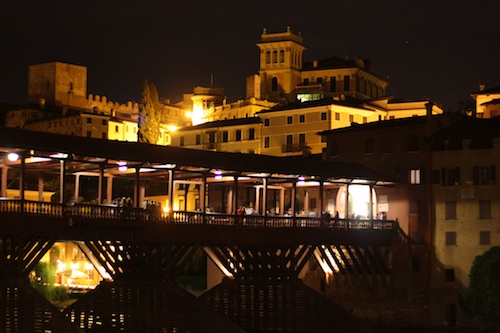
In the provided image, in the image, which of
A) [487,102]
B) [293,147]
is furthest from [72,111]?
[487,102]

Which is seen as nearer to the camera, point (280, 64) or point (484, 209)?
point (484, 209)

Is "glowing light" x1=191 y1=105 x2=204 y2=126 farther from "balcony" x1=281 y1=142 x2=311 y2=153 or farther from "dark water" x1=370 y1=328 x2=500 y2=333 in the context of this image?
"dark water" x1=370 y1=328 x2=500 y2=333

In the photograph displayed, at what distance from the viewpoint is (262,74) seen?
130 meters

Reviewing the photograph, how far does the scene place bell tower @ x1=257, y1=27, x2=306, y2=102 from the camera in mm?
127562

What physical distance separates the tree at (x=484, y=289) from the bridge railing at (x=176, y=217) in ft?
19.8

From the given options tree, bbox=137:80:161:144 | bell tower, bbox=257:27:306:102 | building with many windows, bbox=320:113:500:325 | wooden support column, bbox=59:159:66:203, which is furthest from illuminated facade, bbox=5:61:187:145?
wooden support column, bbox=59:159:66:203

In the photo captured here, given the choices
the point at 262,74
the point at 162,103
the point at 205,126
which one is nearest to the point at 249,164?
the point at 205,126

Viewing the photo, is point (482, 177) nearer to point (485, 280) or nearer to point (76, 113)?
point (485, 280)

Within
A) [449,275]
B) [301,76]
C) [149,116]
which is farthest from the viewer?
[301,76]

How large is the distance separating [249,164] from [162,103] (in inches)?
3584

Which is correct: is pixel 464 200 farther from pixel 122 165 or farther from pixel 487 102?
pixel 487 102

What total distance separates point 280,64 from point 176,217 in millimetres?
81125

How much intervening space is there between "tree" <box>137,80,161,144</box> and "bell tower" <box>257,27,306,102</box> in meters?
25.9

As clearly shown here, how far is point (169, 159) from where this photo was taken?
49281mm
